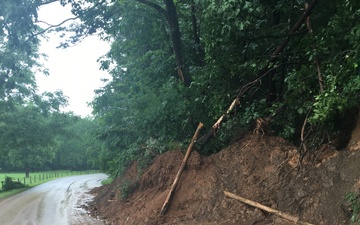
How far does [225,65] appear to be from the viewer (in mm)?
9859

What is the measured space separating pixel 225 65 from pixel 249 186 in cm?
339

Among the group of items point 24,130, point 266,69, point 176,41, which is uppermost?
point 24,130

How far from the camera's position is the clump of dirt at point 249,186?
6781 mm

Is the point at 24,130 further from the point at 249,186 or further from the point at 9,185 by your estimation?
the point at 249,186

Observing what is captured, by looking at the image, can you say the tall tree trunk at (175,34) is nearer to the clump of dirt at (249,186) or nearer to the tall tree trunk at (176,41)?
the tall tree trunk at (176,41)

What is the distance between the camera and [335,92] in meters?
5.84

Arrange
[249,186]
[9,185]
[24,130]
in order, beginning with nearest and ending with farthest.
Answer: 1. [249,186]
2. [24,130]
3. [9,185]

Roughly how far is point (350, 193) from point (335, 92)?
6.01 ft

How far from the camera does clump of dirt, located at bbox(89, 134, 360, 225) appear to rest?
6.78 metres

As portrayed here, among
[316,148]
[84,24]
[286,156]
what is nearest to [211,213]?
[286,156]

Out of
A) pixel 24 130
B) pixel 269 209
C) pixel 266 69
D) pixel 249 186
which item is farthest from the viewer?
pixel 24 130

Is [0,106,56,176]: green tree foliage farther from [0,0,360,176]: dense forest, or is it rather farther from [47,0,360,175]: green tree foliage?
[47,0,360,175]: green tree foliage

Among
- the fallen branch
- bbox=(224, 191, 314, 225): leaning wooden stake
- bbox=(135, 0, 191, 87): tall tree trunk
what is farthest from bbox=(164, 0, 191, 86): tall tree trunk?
bbox=(224, 191, 314, 225): leaning wooden stake

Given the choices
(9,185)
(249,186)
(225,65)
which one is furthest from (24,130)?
(249,186)
